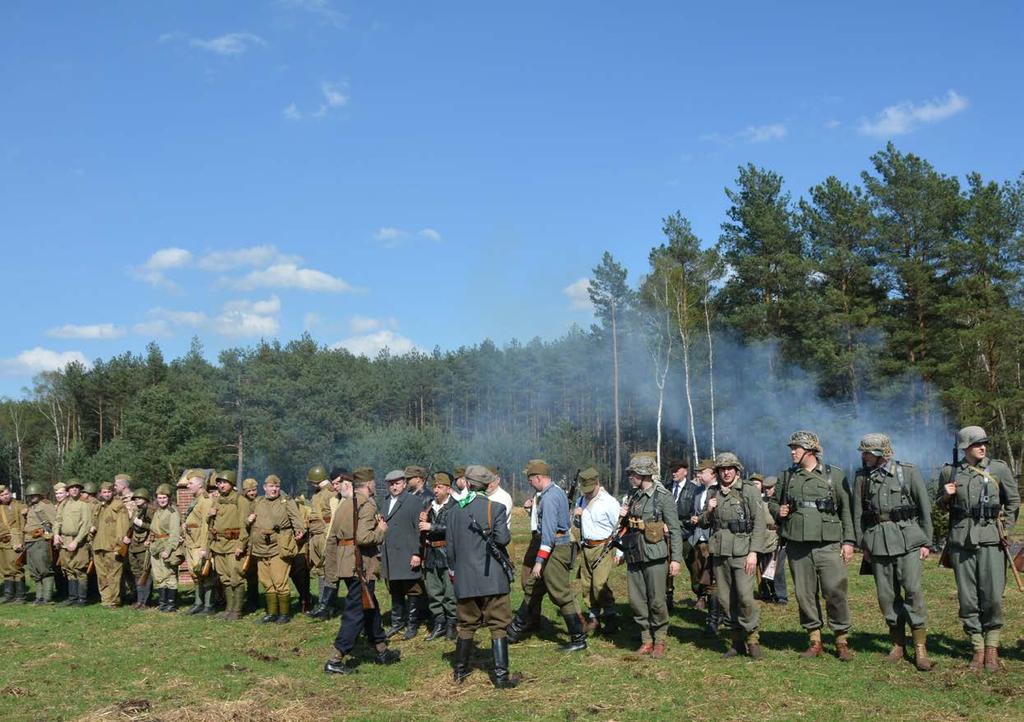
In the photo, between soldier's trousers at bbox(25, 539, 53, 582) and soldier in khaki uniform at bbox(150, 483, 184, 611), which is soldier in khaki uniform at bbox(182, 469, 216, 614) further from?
soldier's trousers at bbox(25, 539, 53, 582)

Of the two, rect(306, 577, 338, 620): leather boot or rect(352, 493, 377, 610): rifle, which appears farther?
rect(306, 577, 338, 620): leather boot

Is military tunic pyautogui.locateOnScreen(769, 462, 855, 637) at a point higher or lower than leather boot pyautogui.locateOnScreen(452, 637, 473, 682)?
higher

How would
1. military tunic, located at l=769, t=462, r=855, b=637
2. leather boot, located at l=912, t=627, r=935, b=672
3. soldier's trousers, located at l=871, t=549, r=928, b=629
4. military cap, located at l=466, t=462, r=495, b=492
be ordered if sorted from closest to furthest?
leather boot, located at l=912, t=627, r=935, b=672
soldier's trousers, located at l=871, t=549, r=928, b=629
military tunic, located at l=769, t=462, r=855, b=637
military cap, located at l=466, t=462, r=495, b=492

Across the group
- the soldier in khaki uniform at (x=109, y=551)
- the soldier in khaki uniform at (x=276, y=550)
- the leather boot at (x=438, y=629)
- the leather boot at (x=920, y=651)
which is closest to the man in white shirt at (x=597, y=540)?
the leather boot at (x=438, y=629)

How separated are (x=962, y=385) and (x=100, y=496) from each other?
31978mm

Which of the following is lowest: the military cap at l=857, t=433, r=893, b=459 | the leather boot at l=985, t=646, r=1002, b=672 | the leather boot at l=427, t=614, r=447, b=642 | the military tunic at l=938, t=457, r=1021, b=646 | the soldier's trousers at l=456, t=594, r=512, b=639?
the leather boot at l=427, t=614, r=447, b=642

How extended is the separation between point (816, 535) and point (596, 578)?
9.38 ft

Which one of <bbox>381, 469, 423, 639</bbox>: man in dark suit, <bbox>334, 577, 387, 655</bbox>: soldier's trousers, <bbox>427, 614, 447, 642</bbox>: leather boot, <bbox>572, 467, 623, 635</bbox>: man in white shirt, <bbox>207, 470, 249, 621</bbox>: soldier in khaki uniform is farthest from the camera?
<bbox>207, 470, 249, 621</bbox>: soldier in khaki uniform

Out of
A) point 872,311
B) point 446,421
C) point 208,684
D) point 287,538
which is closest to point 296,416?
point 446,421

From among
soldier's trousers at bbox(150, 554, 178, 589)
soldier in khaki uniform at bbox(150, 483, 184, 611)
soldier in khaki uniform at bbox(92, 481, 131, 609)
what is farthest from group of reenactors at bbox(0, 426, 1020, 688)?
soldier in khaki uniform at bbox(92, 481, 131, 609)

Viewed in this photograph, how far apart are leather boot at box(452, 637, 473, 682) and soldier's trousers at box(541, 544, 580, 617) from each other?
1434 millimetres

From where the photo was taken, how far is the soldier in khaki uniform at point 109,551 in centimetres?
1510

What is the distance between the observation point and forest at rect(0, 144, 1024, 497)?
35.3m

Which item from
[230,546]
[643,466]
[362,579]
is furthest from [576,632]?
[230,546]
